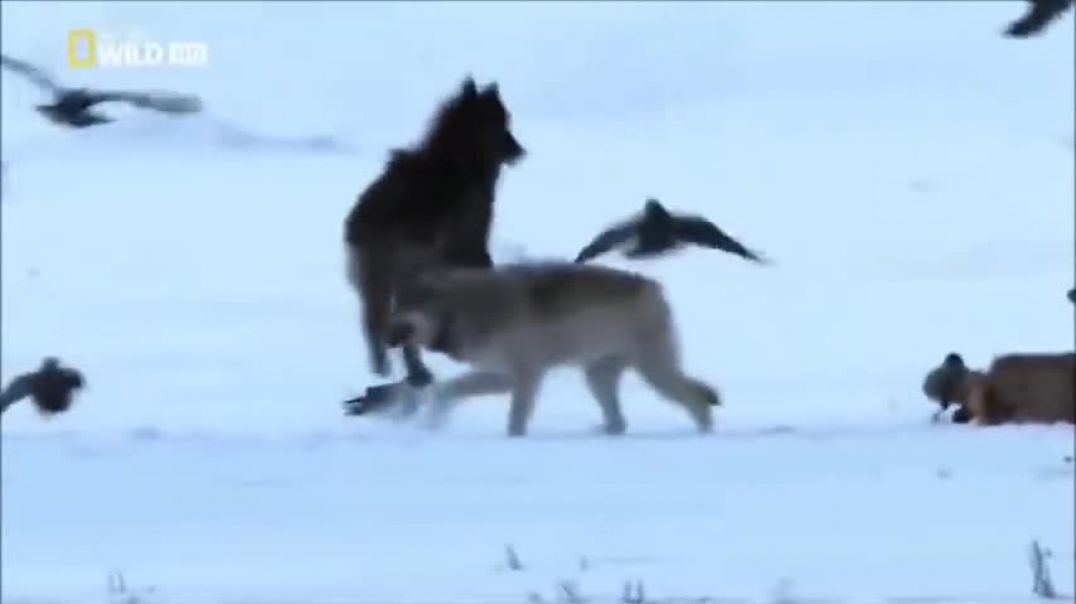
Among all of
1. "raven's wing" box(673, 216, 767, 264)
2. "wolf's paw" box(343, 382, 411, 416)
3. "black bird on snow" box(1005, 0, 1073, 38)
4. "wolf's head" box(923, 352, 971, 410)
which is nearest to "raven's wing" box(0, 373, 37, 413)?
"wolf's paw" box(343, 382, 411, 416)

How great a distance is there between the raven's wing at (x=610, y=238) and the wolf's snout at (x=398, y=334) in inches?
18.4

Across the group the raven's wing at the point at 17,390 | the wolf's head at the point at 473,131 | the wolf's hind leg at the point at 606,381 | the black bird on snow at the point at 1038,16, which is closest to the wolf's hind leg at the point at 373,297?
the wolf's head at the point at 473,131

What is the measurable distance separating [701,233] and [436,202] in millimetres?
375

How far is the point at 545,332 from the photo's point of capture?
2.63 m

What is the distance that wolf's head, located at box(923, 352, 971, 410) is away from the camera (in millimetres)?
2445

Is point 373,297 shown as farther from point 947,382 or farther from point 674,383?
point 947,382

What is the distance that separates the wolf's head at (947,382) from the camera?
2.45m

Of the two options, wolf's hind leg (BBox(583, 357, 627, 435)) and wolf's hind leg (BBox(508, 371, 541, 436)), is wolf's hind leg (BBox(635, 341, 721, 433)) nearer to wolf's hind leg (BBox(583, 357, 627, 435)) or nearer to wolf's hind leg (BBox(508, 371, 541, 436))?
wolf's hind leg (BBox(583, 357, 627, 435))

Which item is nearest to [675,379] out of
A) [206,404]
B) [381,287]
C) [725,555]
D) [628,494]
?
[381,287]

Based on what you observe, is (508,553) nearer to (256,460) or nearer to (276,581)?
(276,581)

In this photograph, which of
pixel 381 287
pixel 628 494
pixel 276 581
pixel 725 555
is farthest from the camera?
pixel 381 287

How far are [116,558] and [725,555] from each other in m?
0.41

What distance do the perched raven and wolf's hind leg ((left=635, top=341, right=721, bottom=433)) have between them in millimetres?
690

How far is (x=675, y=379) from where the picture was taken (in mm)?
2725
